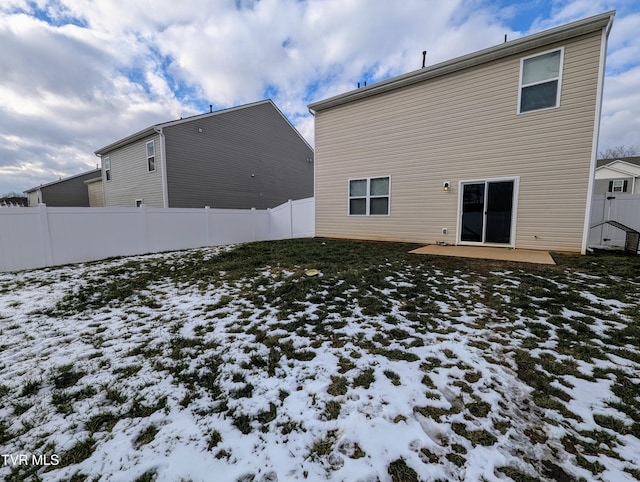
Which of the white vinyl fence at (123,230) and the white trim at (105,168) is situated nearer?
the white vinyl fence at (123,230)

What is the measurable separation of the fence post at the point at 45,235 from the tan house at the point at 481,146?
865 cm

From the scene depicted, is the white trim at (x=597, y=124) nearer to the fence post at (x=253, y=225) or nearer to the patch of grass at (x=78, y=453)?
the patch of grass at (x=78, y=453)

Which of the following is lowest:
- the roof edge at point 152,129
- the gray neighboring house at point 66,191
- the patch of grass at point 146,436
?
the patch of grass at point 146,436

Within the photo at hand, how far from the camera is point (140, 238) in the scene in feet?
28.6

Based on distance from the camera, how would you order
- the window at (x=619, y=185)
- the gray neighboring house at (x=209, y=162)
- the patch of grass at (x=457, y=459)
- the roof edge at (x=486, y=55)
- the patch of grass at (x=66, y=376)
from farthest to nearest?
the window at (x=619, y=185)
the gray neighboring house at (x=209, y=162)
the roof edge at (x=486, y=55)
the patch of grass at (x=66, y=376)
the patch of grass at (x=457, y=459)

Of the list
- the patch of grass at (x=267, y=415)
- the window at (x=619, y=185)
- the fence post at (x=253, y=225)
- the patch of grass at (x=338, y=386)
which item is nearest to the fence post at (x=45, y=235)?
the fence post at (x=253, y=225)

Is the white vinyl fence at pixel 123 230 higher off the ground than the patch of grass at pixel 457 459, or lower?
higher

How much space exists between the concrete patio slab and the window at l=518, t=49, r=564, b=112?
372 centimetres

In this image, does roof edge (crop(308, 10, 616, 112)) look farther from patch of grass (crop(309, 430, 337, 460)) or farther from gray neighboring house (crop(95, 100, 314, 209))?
patch of grass (crop(309, 430, 337, 460))

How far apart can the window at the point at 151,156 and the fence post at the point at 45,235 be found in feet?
20.4

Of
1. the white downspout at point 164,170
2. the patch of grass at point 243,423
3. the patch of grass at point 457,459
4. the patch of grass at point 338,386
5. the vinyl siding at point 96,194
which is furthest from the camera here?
the vinyl siding at point 96,194

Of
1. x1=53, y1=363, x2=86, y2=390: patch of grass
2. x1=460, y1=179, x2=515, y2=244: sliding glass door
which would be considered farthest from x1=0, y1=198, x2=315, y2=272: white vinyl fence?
x1=53, y1=363, x2=86, y2=390: patch of grass

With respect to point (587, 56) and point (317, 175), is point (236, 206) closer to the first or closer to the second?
point (317, 175)

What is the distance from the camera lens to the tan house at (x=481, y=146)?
257 inches
